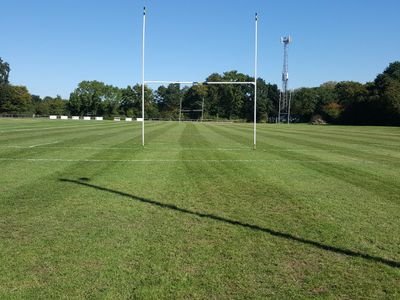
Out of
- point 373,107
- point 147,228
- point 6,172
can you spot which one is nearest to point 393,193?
point 147,228

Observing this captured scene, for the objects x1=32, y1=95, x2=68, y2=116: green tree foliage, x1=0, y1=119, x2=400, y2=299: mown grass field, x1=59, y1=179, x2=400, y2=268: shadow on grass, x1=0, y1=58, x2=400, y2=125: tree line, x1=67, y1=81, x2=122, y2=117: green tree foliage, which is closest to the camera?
x1=0, y1=119, x2=400, y2=299: mown grass field

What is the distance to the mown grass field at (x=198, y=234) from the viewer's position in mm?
5047

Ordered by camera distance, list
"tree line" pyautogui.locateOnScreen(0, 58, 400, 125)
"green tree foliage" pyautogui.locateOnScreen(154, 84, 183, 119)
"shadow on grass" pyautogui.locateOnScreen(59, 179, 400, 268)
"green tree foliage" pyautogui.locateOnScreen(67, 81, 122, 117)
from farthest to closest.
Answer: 1. "green tree foliage" pyautogui.locateOnScreen(154, 84, 183, 119)
2. "green tree foliage" pyautogui.locateOnScreen(67, 81, 122, 117)
3. "tree line" pyautogui.locateOnScreen(0, 58, 400, 125)
4. "shadow on grass" pyautogui.locateOnScreen(59, 179, 400, 268)

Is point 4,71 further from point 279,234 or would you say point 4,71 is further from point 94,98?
point 279,234

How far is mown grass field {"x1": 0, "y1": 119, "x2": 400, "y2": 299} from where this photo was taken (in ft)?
16.6

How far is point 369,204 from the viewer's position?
927 centimetres

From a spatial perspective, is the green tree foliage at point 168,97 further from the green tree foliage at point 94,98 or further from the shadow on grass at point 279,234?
the shadow on grass at point 279,234

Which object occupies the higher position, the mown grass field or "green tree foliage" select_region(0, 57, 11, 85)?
"green tree foliage" select_region(0, 57, 11, 85)

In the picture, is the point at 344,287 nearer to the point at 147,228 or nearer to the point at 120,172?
the point at 147,228

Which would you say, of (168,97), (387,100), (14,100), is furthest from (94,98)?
(387,100)

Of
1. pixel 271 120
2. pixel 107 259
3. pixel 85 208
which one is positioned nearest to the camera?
pixel 107 259

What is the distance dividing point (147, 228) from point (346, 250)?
303 cm

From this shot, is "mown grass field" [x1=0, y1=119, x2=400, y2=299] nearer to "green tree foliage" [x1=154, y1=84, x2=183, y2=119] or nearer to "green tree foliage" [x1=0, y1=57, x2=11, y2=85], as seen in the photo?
"green tree foliage" [x1=154, y1=84, x2=183, y2=119]

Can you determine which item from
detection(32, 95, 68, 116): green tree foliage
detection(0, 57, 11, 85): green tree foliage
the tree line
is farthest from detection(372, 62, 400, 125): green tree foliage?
detection(0, 57, 11, 85): green tree foliage
